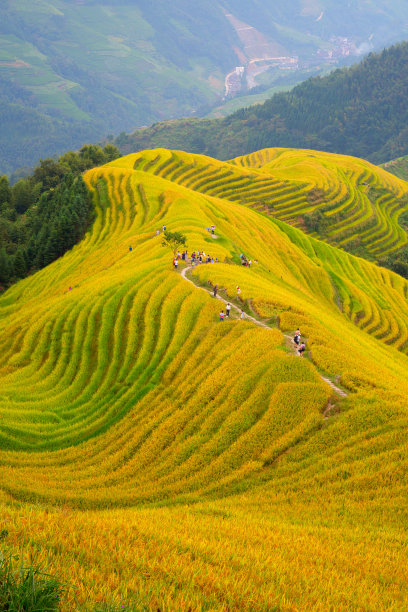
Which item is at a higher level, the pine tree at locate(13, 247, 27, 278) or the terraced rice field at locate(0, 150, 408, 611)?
the pine tree at locate(13, 247, 27, 278)

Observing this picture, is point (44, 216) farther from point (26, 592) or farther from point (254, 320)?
point (26, 592)

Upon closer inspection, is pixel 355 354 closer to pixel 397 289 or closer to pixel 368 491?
pixel 368 491

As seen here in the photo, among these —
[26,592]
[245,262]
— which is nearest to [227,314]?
[245,262]

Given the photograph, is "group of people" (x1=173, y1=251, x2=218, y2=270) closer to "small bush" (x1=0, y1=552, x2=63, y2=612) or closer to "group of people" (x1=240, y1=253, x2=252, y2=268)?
"group of people" (x1=240, y1=253, x2=252, y2=268)

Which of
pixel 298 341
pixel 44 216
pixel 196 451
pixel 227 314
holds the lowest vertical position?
pixel 196 451

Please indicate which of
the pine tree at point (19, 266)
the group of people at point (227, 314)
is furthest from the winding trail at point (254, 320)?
the pine tree at point (19, 266)

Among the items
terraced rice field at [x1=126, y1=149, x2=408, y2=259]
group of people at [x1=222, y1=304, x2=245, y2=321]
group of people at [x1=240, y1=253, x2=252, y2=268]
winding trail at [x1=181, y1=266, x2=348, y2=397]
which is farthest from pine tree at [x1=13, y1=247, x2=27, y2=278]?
group of people at [x1=222, y1=304, x2=245, y2=321]
